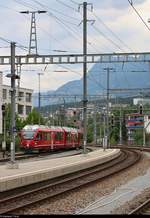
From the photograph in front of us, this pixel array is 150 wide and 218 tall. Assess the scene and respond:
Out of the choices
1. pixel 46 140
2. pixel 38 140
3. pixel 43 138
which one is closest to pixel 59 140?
pixel 46 140

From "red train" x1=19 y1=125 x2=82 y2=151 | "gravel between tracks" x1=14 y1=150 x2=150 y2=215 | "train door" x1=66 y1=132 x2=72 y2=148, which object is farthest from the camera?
"train door" x1=66 y1=132 x2=72 y2=148

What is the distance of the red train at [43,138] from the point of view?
188 feet

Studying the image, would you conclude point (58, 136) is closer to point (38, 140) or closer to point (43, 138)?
point (43, 138)

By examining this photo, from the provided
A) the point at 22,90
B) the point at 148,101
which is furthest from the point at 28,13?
Result: the point at 22,90

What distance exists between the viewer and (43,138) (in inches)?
2323

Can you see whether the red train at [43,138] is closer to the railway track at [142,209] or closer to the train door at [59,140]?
the train door at [59,140]

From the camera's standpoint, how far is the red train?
57.4 metres

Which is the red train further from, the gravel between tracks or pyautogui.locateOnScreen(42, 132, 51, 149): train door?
the gravel between tracks

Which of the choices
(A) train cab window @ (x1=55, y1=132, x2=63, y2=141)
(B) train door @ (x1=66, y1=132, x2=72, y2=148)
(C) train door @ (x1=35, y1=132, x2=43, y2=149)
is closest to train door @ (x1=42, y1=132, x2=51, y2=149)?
(C) train door @ (x1=35, y1=132, x2=43, y2=149)

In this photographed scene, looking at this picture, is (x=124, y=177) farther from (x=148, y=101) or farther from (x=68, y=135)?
(x=148, y=101)

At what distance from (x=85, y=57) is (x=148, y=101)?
77906 mm

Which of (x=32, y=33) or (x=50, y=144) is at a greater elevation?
(x=32, y=33)

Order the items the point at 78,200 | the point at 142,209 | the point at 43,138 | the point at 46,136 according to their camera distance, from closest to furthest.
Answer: the point at 142,209 < the point at 78,200 < the point at 43,138 < the point at 46,136

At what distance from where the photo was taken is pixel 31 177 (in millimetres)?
23844
